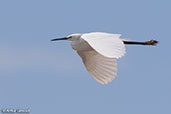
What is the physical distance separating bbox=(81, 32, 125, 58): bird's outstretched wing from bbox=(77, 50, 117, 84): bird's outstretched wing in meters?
1.23

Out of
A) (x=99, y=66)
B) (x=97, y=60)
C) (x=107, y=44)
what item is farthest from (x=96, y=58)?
(x=107, y=44)

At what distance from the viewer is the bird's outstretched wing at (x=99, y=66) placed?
41.7 feet

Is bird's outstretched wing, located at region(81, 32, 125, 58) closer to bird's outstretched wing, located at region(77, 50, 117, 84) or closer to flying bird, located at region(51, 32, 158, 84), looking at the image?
flying bird, located at region(51, 32, 158, 84)

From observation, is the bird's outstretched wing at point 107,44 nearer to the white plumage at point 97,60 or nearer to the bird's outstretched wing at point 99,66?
the white plumage at point 97,60

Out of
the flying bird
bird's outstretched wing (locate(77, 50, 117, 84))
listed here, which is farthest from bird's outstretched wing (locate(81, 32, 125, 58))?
bird's outstretched wing (locate(77, 50, 117, 84))

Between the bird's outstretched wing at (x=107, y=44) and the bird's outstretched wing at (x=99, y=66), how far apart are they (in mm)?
1226

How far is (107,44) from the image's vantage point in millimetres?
10133

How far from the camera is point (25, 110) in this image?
39.1 ft

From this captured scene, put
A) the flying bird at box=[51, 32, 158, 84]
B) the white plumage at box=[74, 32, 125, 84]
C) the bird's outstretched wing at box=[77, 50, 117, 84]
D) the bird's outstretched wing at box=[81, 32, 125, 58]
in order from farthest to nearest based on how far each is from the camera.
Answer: the bird's outstretched wing at box=[77, 50, 117, 84], the flying bird at box=[51, 32, 158, 84], the white plumage at box=[74, 32, 125, 84], the bird's outstretched wing at box=[81, 32, 125, 58]

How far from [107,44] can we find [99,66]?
2910mm

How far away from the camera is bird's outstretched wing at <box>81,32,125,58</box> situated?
9469 mm

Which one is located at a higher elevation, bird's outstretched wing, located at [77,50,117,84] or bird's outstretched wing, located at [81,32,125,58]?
bird's outstretched wing, located at [81,32,125,58]

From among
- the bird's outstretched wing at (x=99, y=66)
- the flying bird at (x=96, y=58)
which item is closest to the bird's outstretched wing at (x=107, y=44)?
the flying bird at (x=96, y=58)

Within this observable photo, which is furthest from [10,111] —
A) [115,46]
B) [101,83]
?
[115,46]
